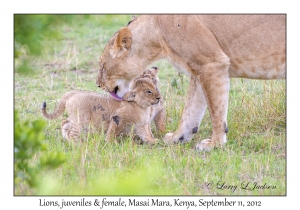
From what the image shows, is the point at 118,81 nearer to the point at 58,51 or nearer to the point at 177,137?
the point at 177,137

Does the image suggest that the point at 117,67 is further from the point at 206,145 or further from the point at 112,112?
the point at 206,145

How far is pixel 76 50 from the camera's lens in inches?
458

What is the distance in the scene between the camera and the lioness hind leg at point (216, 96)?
21.3 ft

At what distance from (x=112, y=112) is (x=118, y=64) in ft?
2.07

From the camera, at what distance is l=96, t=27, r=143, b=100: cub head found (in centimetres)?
688

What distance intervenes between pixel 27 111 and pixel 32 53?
462cm

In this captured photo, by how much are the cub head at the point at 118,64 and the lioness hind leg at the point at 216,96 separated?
3.00ft

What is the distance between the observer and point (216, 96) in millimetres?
6535

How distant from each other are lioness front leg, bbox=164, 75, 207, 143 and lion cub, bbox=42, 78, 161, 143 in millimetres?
330

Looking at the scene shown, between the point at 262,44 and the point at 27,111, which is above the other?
the point at 262,44

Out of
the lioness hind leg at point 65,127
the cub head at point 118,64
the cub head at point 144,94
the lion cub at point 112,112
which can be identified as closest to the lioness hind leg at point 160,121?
the lion cub at point 112,112

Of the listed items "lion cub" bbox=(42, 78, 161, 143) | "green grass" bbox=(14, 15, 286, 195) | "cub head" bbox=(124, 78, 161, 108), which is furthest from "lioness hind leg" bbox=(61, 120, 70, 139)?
"cub head" bbox=(124, 78, 161, 108)

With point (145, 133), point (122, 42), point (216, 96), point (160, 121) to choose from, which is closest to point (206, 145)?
point (216, 96)
